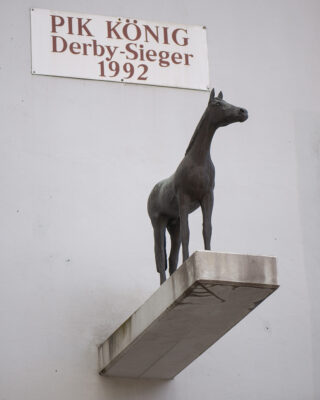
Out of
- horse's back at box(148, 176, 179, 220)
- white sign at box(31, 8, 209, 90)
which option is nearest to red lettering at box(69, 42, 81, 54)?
white sign at box(31, 8, 209, 90)

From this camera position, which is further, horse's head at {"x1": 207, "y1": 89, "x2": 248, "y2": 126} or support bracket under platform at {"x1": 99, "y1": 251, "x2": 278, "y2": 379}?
horse's head at {"x1": 207, "y1": 89, "x2": 248, "y2": 126}

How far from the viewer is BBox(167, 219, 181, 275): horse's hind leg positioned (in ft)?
22.4

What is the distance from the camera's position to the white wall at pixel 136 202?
7.11 meters

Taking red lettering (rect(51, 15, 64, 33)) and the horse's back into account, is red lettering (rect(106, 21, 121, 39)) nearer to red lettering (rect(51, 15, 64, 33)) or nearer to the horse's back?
red lettering (rect(51, 15, 64, 33))

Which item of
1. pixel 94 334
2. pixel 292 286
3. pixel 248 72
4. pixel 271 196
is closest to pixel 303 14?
pixel 248 72

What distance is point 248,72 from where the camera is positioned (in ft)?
26.6

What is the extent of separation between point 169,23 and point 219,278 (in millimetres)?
2635

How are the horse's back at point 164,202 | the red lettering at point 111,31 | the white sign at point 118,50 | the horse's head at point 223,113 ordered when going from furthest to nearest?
the red lettering at point 111,31
the white sign at point 118,50
the horse's back at point 164,202
the horse's head at point 223,113

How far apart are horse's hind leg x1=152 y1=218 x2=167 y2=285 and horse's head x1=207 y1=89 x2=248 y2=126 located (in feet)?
A: 2.38

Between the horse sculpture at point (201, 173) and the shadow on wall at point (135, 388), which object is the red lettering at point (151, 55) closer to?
the horse sculpture at point (201, 173)

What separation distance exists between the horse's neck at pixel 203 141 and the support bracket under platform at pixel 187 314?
627mm

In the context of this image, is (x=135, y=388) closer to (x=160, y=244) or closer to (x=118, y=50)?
(x=160, y=244)

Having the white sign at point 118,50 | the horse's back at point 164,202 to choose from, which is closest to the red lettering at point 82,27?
the white sign at point 118,50

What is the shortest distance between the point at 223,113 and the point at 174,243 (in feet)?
2.96
